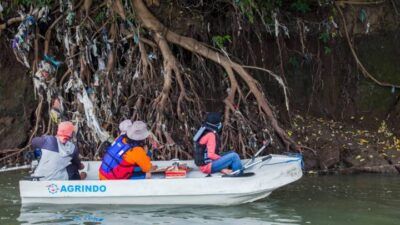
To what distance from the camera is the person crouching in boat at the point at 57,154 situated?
9.15 meters

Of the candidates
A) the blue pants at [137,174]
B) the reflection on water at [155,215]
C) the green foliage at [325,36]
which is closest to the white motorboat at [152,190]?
the reflection on water at [155,215]

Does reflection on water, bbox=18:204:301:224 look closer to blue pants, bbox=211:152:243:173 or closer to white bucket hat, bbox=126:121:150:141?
blue pants, bbox=211:152:243:173

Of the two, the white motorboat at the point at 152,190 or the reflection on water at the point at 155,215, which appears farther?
the white motorboat at the point at 152,190

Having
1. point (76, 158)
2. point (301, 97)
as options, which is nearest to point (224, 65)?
point (301, 97)

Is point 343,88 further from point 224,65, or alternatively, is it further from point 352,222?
point 352,222

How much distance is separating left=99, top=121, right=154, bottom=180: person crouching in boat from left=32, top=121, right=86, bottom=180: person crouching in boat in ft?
1.54

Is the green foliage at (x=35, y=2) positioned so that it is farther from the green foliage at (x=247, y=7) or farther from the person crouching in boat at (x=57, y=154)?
the person crouching in boat at (x=57, y=154)

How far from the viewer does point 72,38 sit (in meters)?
12.8

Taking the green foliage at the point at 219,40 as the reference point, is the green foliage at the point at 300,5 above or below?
above

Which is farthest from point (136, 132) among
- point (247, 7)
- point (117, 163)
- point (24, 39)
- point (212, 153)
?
point (24, 39)

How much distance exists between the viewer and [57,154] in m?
9.20

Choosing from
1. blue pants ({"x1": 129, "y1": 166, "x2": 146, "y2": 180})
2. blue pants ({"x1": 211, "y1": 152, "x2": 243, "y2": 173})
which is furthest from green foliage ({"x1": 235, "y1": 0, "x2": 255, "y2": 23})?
blue pants ({"x1": 129, "y1": 166, "x2": 146, "y2": 180})

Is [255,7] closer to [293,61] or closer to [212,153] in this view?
[293,61]

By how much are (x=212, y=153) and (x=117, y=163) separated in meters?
1.37
